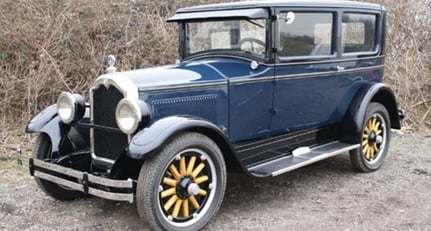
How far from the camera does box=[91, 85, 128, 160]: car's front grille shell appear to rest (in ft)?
12.1

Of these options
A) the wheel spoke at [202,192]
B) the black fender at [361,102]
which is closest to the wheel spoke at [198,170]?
the wheel spoke at [202,192]

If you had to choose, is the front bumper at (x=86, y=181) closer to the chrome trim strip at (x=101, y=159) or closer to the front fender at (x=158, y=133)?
the front fender at (x=158, y=133)

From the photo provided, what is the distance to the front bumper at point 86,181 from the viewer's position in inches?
127

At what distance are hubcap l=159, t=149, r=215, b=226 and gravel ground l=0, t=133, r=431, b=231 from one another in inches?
9.4

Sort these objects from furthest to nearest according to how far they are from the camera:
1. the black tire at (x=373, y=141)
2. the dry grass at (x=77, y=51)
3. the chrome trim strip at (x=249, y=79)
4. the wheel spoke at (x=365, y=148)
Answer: the dry grass at (x=77, y=51) < the wheel spoke at (x=365, y=148) < the black tire at (x=373, y=141) < the chrome trim strip at (x=249, y=79)

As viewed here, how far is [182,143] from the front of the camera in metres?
3.39

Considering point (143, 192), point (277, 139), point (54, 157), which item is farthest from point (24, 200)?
point (277, 139)

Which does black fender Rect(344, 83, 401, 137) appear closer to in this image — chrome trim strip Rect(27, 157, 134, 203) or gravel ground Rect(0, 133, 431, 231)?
gravel ground Rect(0, 133, 431, 231)

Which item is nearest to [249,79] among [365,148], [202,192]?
[202,192]

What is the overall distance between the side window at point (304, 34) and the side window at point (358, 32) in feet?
0.89

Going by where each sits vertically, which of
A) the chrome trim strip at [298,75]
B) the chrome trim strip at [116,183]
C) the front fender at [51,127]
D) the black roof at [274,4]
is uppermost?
the black roof at [274,4]

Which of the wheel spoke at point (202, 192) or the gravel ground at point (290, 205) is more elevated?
the wheel spoke at point (202, 192)

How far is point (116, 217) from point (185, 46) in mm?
1756

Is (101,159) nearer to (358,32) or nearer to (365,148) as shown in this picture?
(365,148)
